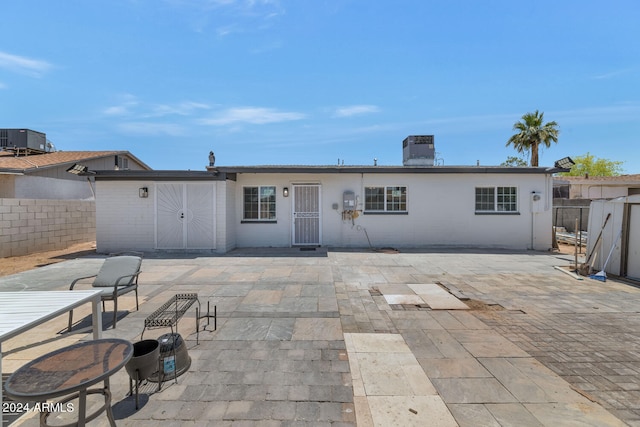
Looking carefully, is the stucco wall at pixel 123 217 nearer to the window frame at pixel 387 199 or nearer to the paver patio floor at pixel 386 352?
the paver patio floor at pixel 386 352

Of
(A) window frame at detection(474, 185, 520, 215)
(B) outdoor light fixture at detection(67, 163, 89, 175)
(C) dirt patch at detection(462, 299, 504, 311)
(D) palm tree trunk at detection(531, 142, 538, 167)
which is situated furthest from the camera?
(D) palm tree trunk at detection(531, 142, 538, 167)

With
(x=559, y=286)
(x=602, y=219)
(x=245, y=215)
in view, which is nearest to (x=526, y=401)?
(x=559, y=286)

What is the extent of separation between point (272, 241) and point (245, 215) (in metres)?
1.45

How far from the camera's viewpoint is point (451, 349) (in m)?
3.49

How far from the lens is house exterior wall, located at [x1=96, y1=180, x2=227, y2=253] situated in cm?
1013

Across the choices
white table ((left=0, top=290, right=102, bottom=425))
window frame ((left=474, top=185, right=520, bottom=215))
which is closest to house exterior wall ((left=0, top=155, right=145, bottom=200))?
white table ((left=0, top=290, right=102, bottom=425))

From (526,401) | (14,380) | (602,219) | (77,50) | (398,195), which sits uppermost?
(77,50)

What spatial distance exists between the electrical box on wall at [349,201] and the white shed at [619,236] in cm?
686

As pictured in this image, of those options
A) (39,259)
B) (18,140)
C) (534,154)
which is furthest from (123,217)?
(534,154)

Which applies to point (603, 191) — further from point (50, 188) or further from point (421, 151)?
point (50, 188)

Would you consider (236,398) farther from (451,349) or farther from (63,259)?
(63,259)

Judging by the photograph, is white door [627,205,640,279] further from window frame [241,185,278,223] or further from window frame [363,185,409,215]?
window frame [241,185,278,223]

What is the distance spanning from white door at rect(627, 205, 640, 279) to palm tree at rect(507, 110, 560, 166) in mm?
19327

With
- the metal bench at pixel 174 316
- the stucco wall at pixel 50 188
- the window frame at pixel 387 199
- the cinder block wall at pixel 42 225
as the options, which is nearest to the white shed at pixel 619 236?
the window frame at pixel 387 199
